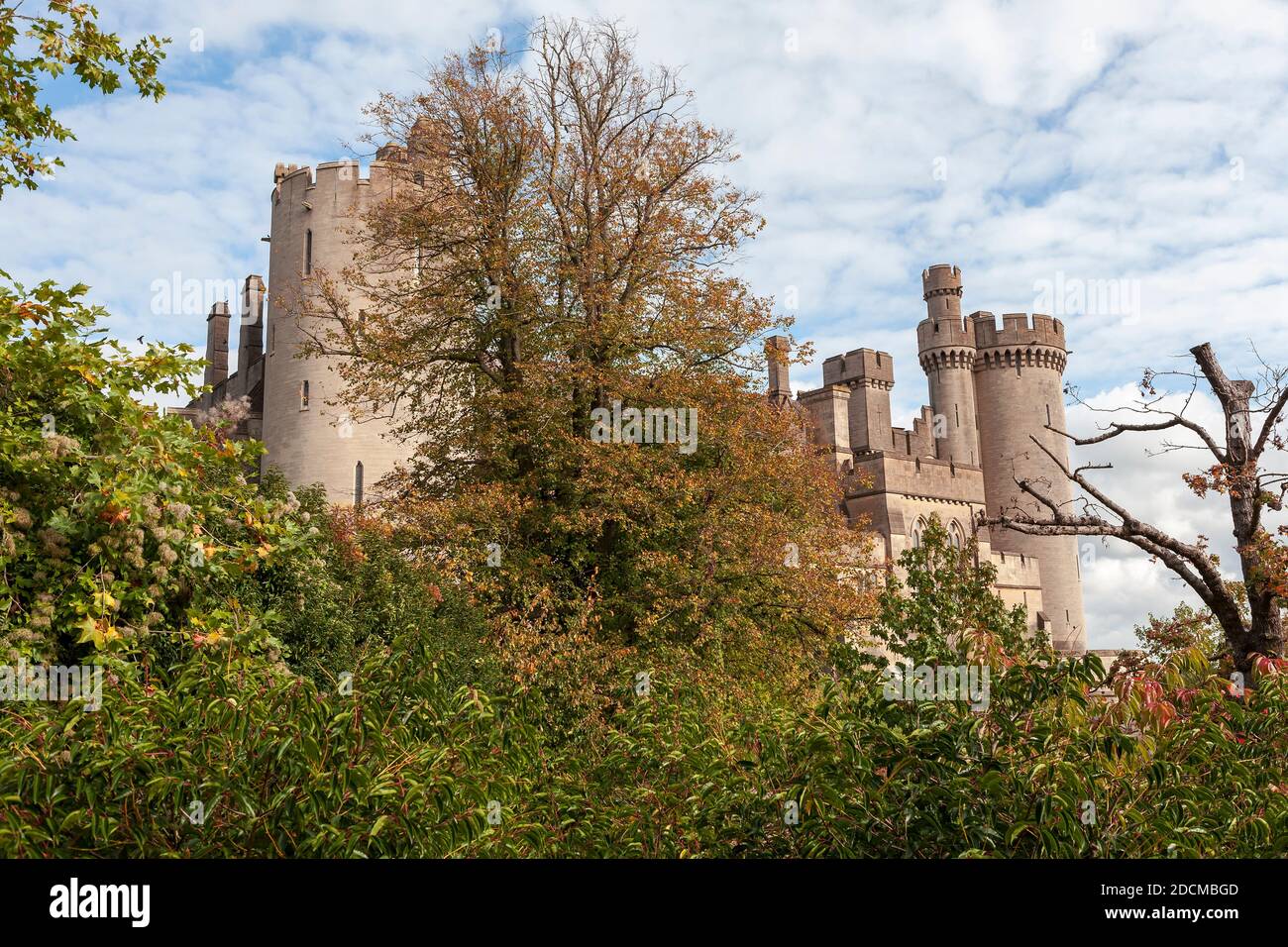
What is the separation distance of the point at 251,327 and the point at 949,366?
35.4 meters

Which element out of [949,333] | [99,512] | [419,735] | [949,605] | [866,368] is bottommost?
[419,735]

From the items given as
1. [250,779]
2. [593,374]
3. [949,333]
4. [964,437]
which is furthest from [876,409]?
[250,779]

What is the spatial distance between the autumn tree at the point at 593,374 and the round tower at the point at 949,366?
39303 mm

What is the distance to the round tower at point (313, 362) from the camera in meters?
31.3

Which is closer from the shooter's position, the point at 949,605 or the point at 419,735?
the point at 419,735

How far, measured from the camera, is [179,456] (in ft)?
29.9

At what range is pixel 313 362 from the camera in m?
32.1

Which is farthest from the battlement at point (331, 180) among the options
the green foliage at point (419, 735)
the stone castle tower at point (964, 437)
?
the green foliage at point (419, 735)

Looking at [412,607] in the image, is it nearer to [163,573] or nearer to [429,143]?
[163,573]

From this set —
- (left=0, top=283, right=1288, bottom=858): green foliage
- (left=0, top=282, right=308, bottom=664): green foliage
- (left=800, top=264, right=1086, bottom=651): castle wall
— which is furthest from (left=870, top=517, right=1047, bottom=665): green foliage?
(left=800, top=264, right=1086, bottom=651): castle wall

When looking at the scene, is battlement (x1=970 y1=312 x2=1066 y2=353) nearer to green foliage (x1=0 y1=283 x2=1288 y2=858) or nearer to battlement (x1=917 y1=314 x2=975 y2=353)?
battlement (x1=917 y1=314 x2=975 y2=353)

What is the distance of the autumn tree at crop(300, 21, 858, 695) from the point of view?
15.9 m

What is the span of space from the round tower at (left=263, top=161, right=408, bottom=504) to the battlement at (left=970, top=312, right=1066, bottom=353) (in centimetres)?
3709

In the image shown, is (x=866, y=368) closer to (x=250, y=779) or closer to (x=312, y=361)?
(x=312, y=361)
